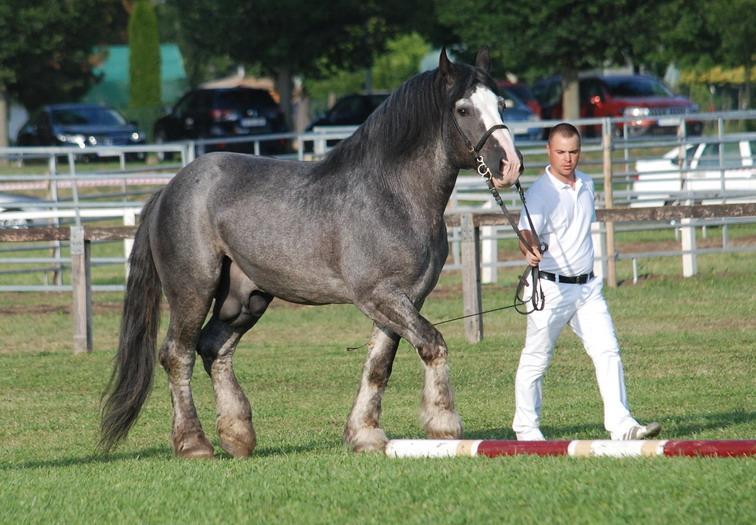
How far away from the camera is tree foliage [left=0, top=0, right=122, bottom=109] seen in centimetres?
4244

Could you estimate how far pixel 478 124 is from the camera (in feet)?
25.1

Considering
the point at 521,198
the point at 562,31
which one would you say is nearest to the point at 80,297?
the point at 521,198

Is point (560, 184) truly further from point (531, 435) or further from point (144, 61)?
point (144, 61)

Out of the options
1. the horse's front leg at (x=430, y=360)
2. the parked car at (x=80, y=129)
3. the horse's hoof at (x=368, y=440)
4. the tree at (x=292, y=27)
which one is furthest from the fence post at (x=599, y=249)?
the tree at (x=292, y=27)

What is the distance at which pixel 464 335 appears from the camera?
14.8m

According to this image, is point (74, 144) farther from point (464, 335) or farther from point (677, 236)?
point (464, 335)

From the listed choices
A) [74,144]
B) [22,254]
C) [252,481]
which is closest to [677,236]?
[22,254]

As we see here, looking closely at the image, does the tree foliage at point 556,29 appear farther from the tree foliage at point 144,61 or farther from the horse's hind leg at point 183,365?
the horse's hind leg at point 183,365

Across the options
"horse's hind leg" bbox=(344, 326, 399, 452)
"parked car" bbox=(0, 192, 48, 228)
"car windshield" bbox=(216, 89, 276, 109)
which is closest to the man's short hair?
"horse's hind leg" bbox=(344, 326, 399, 452)

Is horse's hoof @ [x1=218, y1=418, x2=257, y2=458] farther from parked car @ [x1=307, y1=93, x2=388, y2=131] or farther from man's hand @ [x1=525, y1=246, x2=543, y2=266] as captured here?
parked car @ [x1=307, y1=93, x2=388, y2=131]

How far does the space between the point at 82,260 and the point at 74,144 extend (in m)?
25.8

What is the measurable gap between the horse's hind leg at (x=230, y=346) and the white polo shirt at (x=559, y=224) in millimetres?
1781

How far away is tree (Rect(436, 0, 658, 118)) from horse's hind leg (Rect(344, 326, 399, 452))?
30.4 meters

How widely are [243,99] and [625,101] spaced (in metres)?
10.6
